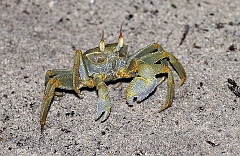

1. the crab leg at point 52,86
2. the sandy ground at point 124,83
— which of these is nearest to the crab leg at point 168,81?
the sandy ground at point 124,83

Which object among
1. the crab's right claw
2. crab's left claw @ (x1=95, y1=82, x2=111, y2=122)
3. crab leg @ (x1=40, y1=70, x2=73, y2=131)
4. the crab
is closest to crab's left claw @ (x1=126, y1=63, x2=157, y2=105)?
the crab

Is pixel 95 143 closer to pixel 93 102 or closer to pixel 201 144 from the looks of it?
pixel 93 102

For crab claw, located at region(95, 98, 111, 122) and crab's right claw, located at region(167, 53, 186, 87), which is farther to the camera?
crab's right claw, located at region(167, 53, 186, 87)

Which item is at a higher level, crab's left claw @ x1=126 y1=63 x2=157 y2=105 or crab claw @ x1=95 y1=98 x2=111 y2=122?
crab's left claw @ x1=126 y1=63 x2=157 y2=105

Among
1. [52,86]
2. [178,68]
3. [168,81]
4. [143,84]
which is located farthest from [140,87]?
[52,86]

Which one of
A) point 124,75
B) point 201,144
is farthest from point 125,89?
point 201,144

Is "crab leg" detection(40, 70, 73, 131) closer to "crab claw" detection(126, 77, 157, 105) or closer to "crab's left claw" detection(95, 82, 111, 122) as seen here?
"crab's left claw" detection(95, 82, 111, 122)

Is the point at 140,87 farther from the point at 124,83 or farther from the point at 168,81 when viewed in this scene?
the point at 124,83

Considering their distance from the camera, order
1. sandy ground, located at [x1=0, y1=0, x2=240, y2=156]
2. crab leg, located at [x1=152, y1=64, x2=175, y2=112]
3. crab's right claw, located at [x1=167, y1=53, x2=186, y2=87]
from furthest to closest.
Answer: crab's right claw, located at [x1=167, y1=53, x2=186, y2=87], crab leg, located at [x1=152, y1=64, x2=175, y2=112], sandy ground, located at [x1=0, y1=0, x2=240, y2=156]
